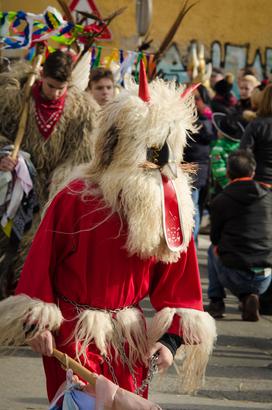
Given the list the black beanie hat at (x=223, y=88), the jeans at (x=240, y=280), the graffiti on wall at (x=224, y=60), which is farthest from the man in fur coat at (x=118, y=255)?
the graffiti on wall at (x=224, y=60)

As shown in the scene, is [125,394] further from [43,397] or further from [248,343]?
[248,343]

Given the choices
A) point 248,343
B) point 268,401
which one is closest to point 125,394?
point 268,401

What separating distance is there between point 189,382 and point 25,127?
2978mm

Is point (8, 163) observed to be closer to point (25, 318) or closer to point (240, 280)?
point (240, 280)

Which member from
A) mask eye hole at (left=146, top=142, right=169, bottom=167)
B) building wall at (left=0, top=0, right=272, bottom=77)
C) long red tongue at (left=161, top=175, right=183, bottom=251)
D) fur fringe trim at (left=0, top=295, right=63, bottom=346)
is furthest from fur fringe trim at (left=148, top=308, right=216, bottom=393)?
building wall at (left=0, top=0, right=272, bottom=77)

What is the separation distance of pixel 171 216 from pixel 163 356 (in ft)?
1.75

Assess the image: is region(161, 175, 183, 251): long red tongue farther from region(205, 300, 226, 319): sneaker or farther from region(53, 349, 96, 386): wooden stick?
region(205, 300, 226, 319): sneaker

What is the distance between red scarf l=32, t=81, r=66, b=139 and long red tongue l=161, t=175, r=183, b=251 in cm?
283

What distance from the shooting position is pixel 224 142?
10.3 metres

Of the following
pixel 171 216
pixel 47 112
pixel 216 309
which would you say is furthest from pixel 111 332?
pixel 216 309

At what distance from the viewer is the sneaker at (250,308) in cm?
786

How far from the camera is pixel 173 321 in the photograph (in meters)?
3.74

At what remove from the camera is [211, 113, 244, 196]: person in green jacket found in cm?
1020

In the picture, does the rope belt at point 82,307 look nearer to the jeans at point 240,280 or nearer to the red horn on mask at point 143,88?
the red horn on mask at point 143,88
